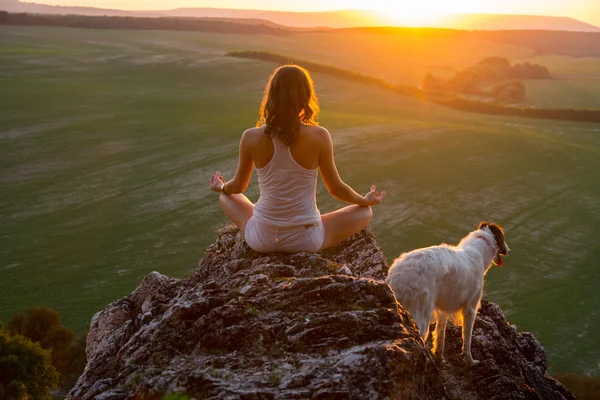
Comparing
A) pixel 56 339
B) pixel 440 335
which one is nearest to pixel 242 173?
pixel 440 335

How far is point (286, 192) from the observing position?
771 centimetres

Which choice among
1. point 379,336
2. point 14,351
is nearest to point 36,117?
point 14,351

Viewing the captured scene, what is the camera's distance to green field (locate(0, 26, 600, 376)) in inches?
1154

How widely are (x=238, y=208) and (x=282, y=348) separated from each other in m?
3.60

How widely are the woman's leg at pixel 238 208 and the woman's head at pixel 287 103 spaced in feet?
5.45

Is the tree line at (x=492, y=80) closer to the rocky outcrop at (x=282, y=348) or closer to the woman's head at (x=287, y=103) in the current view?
the woman's head at (x=287, y=103)

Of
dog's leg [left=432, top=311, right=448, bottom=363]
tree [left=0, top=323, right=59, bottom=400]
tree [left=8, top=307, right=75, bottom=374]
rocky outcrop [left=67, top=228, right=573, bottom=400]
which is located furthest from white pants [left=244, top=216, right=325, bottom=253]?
tree [left=8, top=307, right=75, bottom=374]

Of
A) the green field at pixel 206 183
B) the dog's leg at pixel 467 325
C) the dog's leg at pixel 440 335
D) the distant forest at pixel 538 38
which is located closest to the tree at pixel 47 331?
the green field at pixel 206 183

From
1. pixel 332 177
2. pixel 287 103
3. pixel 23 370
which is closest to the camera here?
pixel 287 103

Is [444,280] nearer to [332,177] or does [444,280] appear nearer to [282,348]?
[332,177]

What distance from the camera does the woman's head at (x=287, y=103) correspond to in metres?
7.06

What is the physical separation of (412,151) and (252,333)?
47676 mm

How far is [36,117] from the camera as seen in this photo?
190ft

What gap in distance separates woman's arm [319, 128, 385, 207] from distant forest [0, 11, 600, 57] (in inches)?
5159
